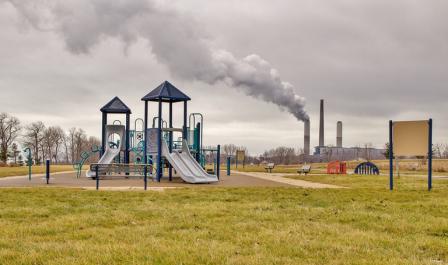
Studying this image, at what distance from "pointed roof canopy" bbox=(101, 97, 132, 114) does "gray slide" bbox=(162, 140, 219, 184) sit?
7364 mm

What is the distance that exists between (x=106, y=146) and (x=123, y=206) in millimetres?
19702

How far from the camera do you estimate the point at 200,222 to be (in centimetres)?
841

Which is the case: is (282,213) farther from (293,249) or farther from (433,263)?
(433,263)

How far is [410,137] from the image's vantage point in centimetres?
1761

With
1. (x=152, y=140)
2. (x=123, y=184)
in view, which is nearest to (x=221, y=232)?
(x=123, y=184)

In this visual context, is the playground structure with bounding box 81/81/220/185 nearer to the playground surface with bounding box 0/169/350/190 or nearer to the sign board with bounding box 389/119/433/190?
the playground surface with bounding box 0/169/350/190

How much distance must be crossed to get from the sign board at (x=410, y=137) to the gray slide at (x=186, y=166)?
8416 millimetres

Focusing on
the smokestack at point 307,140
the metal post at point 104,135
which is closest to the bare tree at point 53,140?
the smokestack at point 307,140

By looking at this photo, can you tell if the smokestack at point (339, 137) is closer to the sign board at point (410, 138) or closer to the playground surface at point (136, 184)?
the playground surface at point (136, 184)

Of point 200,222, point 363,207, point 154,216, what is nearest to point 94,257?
point 200,222

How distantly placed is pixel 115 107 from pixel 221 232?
24477 millimetres

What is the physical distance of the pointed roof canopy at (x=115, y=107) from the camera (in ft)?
101

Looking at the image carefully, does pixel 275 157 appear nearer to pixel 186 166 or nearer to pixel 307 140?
pixel 307 140

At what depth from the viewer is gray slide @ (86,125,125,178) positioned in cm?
2797
